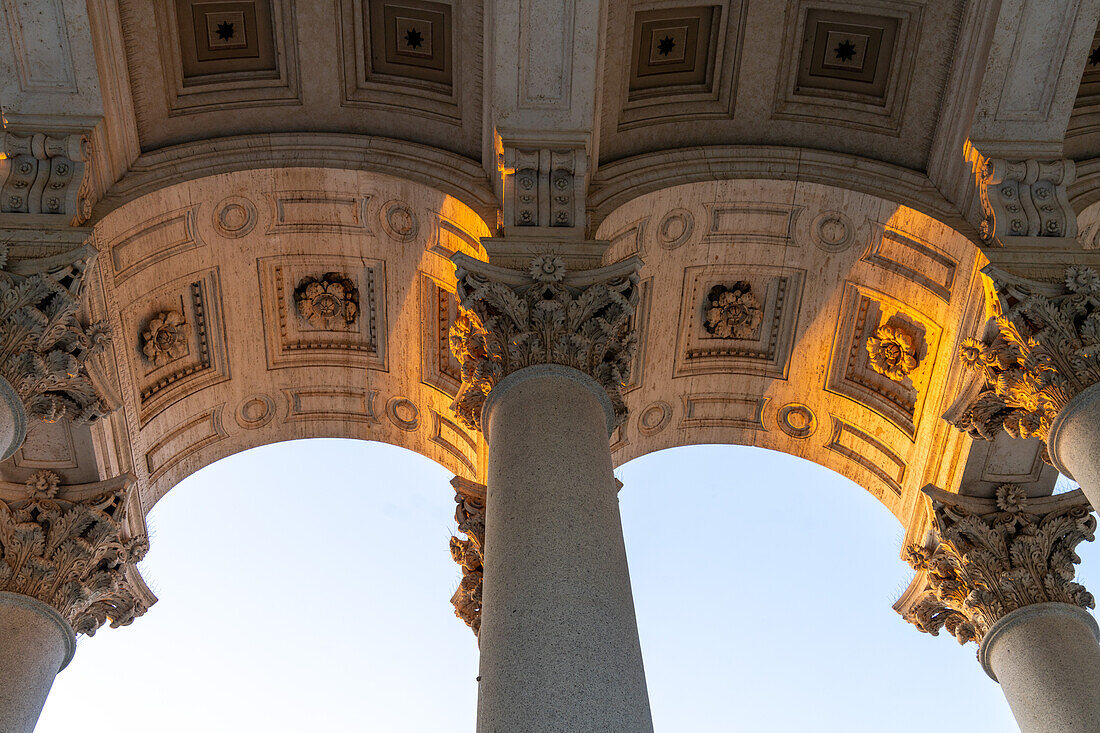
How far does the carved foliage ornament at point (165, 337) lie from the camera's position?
16406mm

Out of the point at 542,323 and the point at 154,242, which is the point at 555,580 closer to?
the point at 542,323

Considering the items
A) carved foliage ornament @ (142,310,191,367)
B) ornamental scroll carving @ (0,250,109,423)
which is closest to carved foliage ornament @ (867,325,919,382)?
carved foliage ornament @ (142,310,191,367)

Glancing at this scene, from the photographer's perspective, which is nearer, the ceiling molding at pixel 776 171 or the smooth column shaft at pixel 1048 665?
the smooth column shaft at pixel 1048 665

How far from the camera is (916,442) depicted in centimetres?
1752

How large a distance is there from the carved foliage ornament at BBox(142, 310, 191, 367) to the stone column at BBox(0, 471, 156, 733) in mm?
2190

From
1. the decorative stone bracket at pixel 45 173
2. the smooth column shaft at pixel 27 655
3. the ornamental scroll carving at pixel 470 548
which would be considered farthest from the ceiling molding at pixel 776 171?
the smooth column shaft at pixel 27 655

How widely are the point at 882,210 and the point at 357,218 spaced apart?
8165mm

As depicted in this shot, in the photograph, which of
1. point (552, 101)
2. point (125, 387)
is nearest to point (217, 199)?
point (125, 387)

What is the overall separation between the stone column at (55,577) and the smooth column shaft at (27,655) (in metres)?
0.01

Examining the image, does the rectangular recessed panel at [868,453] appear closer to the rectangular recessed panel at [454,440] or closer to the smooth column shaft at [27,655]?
the rectangular recessed panel at [454,440]

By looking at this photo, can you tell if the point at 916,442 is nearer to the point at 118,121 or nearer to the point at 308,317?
the point at 308,317

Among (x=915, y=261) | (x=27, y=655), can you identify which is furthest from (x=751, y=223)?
(x=27, y=655)

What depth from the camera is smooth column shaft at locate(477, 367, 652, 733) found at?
26.7ft

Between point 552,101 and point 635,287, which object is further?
point 552,101
